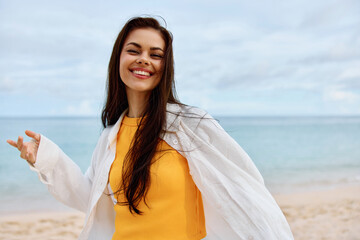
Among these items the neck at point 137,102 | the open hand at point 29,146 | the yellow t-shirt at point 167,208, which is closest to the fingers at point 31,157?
the open hand at point 29,146

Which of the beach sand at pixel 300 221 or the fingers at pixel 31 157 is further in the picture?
the beach sand at pixel 300 221

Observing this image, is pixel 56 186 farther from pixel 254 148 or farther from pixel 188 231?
pixel 254 148

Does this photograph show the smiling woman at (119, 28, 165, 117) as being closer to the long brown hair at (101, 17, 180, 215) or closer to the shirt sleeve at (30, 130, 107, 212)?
the long brown hair at (101, 17, 180, 215)

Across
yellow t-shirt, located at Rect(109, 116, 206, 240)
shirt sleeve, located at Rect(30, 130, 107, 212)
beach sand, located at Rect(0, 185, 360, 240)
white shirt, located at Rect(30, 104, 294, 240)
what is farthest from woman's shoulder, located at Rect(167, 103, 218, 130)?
beach sand, located at Rect(0, 185, 360, 240)

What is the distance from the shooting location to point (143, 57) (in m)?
1.86

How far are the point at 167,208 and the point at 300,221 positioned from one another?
15.8ft

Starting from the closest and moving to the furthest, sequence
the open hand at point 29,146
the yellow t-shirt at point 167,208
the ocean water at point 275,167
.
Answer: the yellow t-shirt at point 167,208
the open hand at point 29,146
the ocean water at point 275,167

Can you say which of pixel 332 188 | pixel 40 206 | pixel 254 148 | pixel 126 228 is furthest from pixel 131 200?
pixel 254 148

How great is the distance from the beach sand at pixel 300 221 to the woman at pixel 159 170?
365 centimetres

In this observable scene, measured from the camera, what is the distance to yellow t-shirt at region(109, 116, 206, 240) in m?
1.75

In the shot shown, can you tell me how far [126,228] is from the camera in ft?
6.02

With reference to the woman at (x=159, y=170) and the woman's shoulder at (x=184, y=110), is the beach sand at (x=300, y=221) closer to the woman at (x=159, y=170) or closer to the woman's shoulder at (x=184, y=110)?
the woman at (x=159, y=170)

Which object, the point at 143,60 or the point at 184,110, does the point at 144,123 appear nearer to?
the point at 184,110

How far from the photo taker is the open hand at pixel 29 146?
1.87 metres
